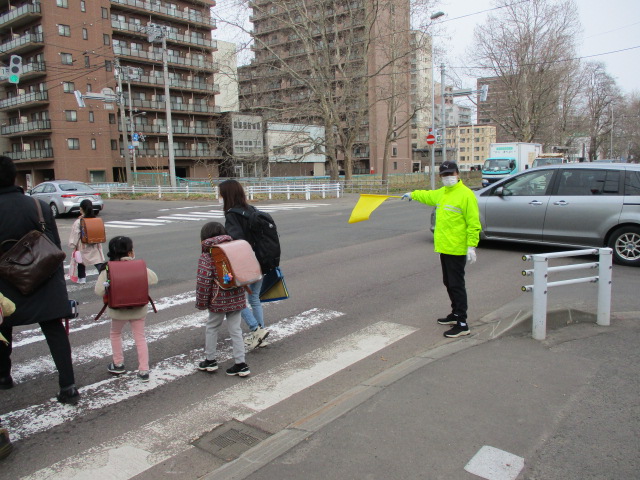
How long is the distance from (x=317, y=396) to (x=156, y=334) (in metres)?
2.50

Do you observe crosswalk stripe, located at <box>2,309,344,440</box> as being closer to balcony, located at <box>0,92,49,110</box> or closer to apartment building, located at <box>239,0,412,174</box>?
apartment building, located at <box>239,0,412,174</box>

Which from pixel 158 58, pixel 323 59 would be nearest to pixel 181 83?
pixel 158 58

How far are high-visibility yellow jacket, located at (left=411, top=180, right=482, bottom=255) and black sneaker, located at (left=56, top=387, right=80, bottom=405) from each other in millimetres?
3743

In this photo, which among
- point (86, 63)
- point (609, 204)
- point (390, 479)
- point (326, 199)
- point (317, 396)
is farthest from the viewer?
point (86, 63)

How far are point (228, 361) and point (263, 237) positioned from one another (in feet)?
4.21

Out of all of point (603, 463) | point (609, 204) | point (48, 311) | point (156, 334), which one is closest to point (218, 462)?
point (48, 311)

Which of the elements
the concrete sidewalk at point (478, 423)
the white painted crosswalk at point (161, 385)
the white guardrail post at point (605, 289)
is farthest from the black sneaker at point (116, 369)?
the white guardrail post at point (605, 289)

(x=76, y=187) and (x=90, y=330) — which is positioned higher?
(x=76, y=187)

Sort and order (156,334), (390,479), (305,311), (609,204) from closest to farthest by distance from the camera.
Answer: (390,479)
(156,334)
(305,311)
(609,204)

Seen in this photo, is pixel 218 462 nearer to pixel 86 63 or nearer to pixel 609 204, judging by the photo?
pixel 609 204

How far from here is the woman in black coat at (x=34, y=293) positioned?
11.5 feet

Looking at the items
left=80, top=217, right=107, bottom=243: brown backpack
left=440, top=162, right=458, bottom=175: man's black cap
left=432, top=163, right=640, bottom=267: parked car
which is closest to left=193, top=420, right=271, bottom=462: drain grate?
left=440, top=162, right=458, bottom=175: man's black cap

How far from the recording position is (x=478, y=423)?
319 centimetres

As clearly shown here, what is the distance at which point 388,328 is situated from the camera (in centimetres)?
561
